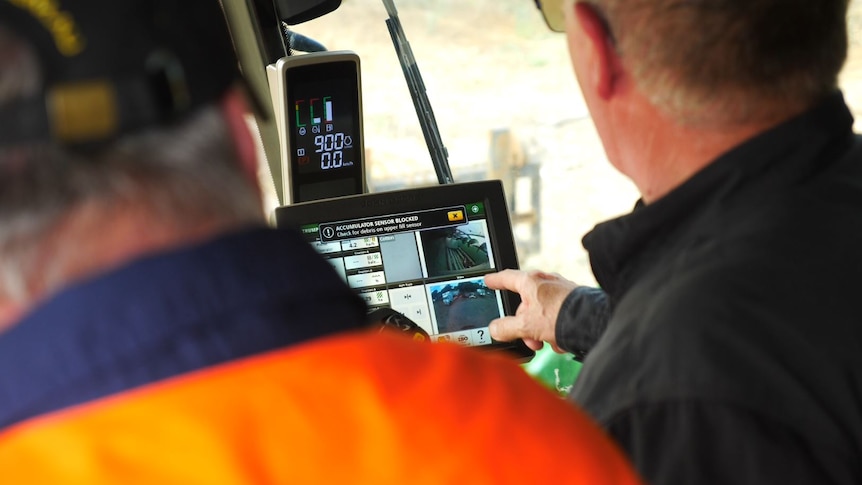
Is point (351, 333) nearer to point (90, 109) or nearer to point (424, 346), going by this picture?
point (424, 346)

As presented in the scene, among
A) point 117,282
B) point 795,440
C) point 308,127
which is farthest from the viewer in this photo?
point 308,127

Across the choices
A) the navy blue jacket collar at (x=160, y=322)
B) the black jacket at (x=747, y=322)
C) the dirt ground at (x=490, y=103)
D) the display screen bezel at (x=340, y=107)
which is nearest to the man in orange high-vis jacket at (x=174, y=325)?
Answer: the navy blue jacket collar at (x=160, y=322)

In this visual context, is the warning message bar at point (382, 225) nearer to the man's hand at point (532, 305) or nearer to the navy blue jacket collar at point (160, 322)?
the man's hand at point (532, 305)

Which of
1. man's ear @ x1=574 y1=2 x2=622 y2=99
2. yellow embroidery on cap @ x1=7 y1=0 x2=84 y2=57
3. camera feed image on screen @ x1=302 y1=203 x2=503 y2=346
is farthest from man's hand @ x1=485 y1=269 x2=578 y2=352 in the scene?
yellow embroidery on cap @ x1=7 y1=0 x2=84 y2=57

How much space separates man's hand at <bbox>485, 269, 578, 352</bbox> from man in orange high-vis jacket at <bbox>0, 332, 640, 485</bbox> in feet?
3.09

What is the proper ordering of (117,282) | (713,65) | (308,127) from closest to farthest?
(117,282), (713,65), (308,127)

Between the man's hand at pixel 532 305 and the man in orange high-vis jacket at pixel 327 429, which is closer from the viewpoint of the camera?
the man in orange high-vis jacket at pixel 327 429

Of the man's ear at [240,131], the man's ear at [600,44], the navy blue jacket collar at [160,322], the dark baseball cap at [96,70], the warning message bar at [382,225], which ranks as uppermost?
the man's ear at [600,44]

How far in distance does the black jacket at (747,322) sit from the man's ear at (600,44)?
0.46 ft

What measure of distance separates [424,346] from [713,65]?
0.60 metres

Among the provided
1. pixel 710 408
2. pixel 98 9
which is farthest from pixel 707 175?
pixel 98 9

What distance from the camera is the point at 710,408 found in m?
0.96

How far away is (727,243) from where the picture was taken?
1.06 metres

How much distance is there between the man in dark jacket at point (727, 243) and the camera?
3.17 feet
